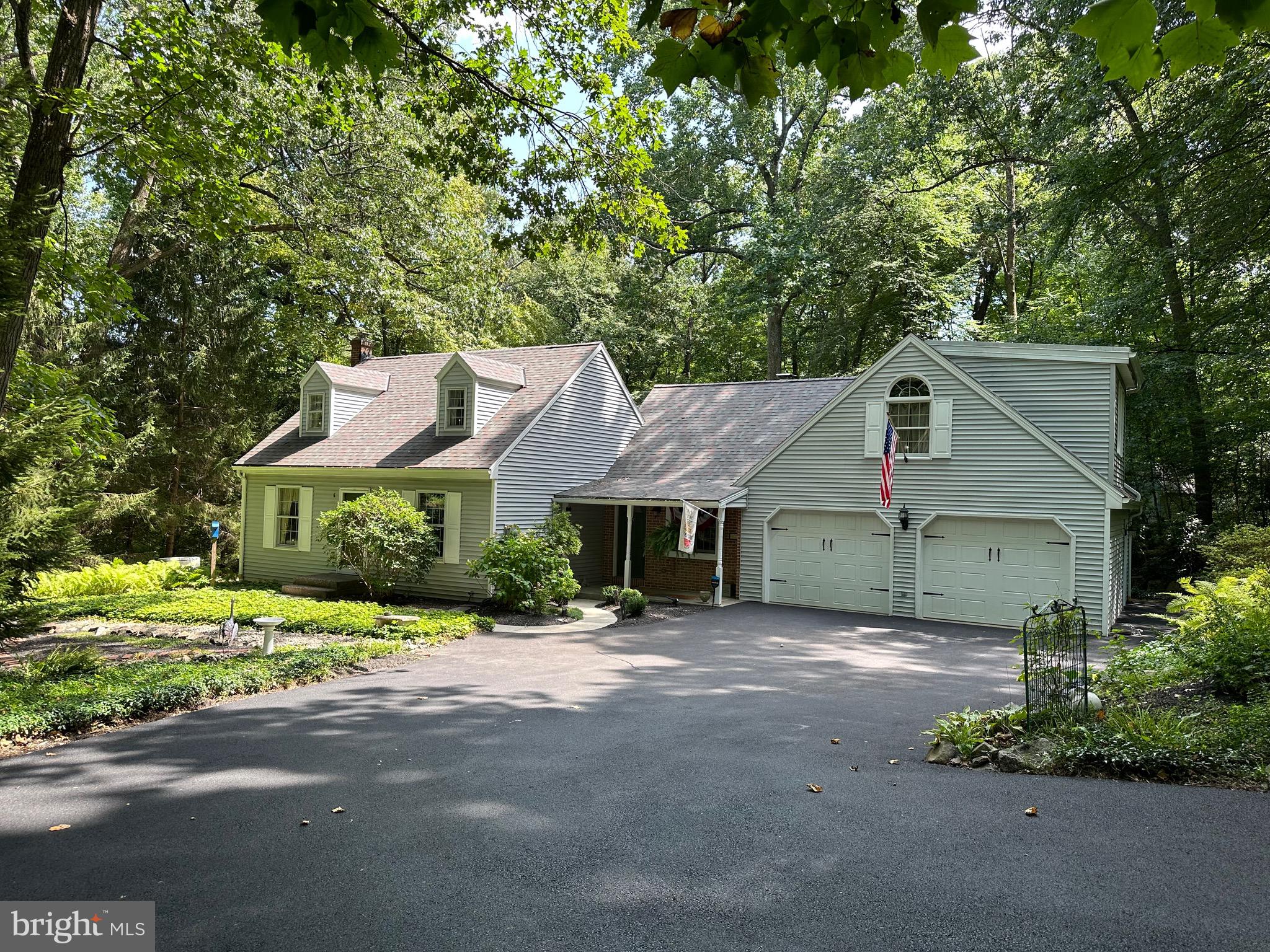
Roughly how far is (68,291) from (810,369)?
76.5ft

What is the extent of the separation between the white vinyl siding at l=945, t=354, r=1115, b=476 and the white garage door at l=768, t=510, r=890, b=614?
3726mm

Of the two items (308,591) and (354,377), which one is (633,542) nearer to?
(308,591)

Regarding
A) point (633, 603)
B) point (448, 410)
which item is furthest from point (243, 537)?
point (633, 603)

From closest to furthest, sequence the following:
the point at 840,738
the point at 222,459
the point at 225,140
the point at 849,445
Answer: the point at 840,738 < the point at 225,140 < the point at 849,445 < the point at 222,459

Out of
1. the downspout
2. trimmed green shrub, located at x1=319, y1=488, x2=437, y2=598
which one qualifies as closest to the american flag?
trimmed green shrub, located at x1=319, y1=488, x2=437, y2=598

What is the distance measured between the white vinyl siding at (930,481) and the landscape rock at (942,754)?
31.2ft

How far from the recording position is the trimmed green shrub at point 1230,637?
6.55m

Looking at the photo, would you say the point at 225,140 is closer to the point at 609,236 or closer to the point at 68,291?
the point at 68,291

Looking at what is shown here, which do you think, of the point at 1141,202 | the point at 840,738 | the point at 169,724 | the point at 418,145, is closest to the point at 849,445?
the point at 1141,202

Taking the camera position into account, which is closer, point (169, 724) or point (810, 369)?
point (169, 724)

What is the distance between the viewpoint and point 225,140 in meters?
10.4

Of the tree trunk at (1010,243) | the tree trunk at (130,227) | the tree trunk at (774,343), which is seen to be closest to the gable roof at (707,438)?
the tree trunk at (774,343)

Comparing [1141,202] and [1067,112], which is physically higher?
[1067,112]

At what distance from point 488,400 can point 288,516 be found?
21.9 ft
